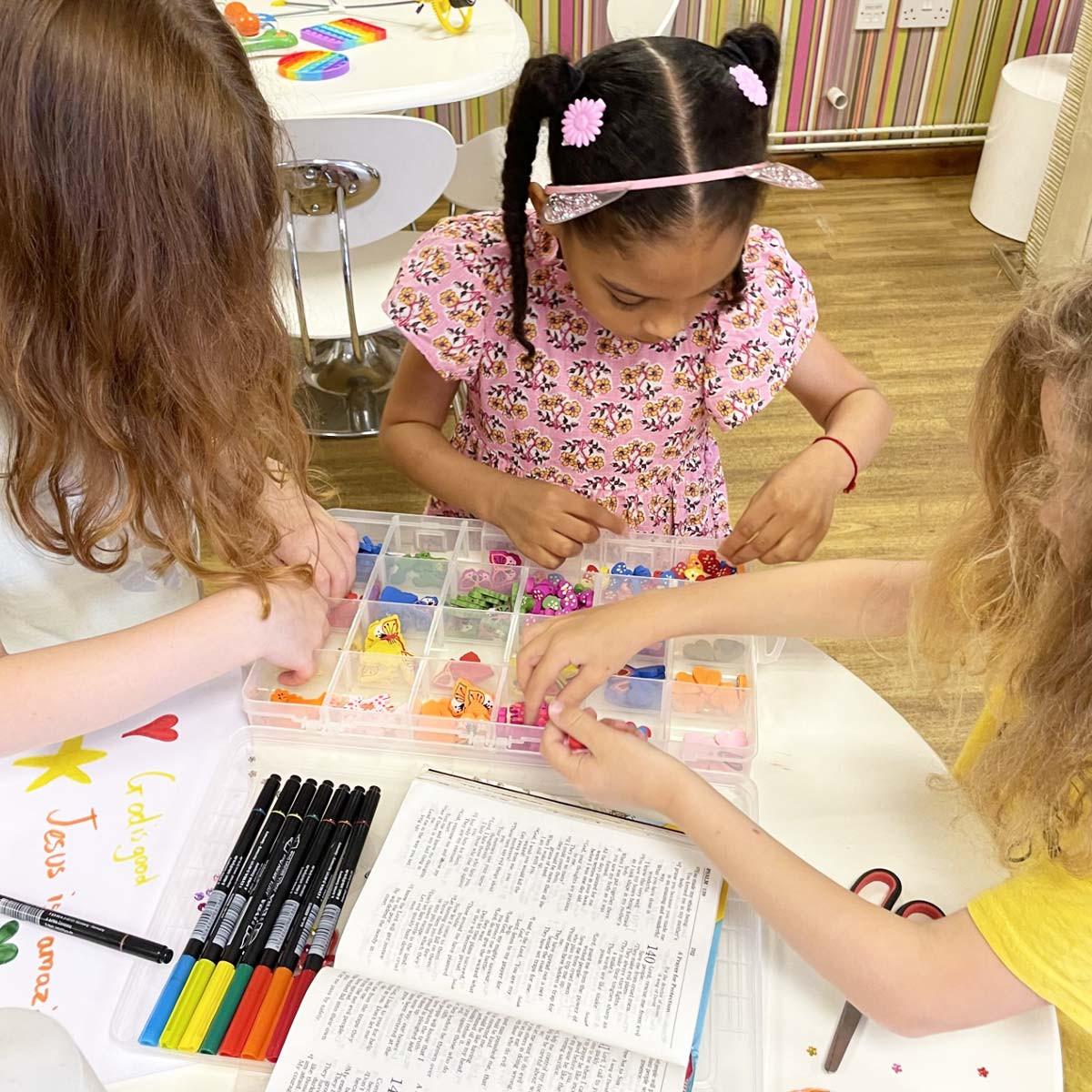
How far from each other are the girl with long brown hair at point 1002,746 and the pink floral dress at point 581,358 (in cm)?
40

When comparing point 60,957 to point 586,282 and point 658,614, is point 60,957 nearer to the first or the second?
point 658,614

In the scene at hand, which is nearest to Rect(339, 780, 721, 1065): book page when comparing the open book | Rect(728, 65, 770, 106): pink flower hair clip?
the open book

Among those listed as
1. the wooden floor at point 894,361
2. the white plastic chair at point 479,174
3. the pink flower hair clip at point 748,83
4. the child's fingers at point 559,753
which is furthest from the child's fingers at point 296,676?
the white plastic chair at point 479,174

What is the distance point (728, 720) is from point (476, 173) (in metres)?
1.71

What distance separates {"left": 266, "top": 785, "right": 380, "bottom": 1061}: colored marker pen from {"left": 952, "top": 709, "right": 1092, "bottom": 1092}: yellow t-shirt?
1.29 ft

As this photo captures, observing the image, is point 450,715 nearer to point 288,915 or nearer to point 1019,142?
point 288,915

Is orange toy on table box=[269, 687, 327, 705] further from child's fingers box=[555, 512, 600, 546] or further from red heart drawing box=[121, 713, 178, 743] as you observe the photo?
child's fingers box=[555, 512, 600, 546]

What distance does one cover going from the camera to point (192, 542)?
2.91 feet

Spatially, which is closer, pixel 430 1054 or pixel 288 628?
pixel 430 1054

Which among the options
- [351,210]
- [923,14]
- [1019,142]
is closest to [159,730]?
[351,210]

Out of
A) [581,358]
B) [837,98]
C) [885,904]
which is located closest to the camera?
[885,904]

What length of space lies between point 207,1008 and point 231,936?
0.15 ft

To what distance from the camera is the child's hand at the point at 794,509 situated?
1.04 meters

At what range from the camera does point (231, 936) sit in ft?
2.11
